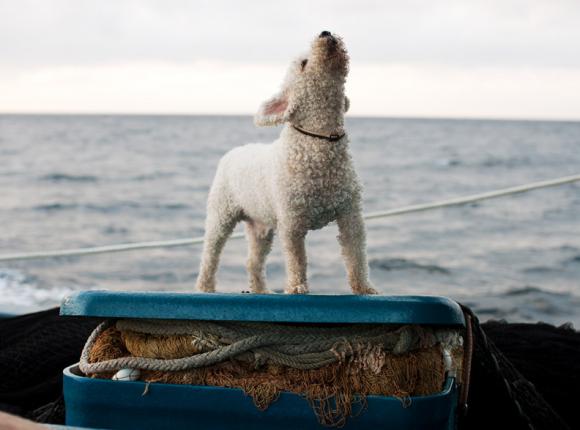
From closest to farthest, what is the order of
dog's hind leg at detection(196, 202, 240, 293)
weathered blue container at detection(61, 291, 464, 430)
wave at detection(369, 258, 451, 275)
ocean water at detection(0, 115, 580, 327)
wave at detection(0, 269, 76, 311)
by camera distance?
weathered blue container at detection(61, 291, 464, 430)
dog's hind leg at detection(196, 202, 240, 293)
wave at detection(0, 269, 76, 311)
ocean water at detection(0, 115, 580, 327)
wave at detection(369, 258, 451, 275)

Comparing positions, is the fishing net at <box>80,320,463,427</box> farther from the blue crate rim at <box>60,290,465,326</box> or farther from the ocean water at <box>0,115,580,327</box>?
the ocean water at <box>0,115,580,327</box>

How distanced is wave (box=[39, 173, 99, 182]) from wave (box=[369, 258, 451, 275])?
1090 cm

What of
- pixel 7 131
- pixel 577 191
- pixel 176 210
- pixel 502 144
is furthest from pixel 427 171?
pixel 7 131

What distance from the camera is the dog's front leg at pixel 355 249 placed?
1.93 m

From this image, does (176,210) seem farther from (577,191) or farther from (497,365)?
(497,365)

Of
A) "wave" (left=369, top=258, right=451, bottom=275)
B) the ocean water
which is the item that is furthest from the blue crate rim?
"wave" (left=369, top=258, right=451, bottom=275)

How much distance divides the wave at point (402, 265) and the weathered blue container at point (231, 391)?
23.6 feet

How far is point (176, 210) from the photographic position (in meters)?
13.8

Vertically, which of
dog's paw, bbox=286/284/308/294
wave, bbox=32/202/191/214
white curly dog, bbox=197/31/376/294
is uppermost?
white curly dog, bbox=197/31/376/294

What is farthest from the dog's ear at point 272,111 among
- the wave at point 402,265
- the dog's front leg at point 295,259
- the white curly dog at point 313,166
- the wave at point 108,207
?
the wave at point 108,207

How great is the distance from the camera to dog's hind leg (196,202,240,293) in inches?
88.4

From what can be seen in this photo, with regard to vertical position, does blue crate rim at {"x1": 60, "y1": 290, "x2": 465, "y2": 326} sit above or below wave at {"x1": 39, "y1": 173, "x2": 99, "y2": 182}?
above

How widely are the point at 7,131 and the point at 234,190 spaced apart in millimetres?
43364

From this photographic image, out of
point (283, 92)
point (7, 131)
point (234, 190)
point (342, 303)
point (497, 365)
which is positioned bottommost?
point (7, 131)
